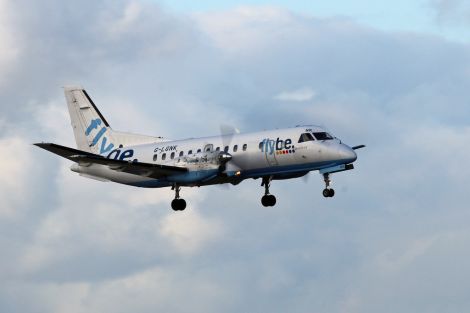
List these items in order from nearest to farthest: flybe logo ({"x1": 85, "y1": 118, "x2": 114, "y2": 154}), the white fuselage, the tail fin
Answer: the white fuselage, the tail fin, flybe logo ({"x1": 85, "y1": 118, "x2": 114, "y2": 154})

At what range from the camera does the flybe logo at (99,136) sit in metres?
57.4

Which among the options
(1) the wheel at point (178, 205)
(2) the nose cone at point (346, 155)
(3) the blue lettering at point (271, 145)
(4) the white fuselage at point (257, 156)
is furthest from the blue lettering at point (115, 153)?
(2) the nose cone at point (346, 155)

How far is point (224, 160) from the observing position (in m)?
50.5

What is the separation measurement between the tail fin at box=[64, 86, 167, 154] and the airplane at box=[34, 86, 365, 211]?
1.95 meters

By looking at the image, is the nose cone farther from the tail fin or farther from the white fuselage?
the tail fin

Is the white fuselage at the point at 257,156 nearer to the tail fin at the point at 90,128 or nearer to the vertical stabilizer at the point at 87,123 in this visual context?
the tail fin at the point at 90,128

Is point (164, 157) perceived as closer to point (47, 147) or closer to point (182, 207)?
point (182, 207)

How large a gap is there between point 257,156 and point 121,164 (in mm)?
6320

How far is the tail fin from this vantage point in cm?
5718

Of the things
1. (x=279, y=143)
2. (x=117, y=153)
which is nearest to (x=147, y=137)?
(x=117, y=153)

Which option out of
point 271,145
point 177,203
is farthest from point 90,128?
point 271,145

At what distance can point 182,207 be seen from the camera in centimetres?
5272

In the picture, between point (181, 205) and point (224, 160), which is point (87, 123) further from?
point (224, 160)

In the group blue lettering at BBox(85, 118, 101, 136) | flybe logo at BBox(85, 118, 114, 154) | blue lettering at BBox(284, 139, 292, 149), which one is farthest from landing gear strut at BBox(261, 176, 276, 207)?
blue lettering at BBox(85, 118, 101, 136)
